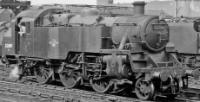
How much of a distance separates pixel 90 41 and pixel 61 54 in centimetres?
156

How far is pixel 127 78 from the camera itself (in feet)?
39.4

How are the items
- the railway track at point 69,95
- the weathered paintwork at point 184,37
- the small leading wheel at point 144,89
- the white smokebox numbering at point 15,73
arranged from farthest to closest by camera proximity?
the weathered paintwork at point 184,37 → the white smokebox numbering at point 15,73 → the small leading wheel at point 144,89 → the railway track at point 69,95

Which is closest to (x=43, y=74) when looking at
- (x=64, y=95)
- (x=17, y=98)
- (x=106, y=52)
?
(x=64, y=95)

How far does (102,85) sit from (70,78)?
1637 millimetres

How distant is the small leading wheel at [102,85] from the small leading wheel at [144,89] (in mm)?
1035

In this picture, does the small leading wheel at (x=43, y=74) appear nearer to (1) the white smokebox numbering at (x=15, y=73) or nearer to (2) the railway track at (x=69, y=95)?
(2) the railway track at (x=69, y=95)

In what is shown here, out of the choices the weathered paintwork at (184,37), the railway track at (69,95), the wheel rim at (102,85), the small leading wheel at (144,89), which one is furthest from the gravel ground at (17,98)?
the weathered paintwork at (184,37)

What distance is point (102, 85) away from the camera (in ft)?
42.4

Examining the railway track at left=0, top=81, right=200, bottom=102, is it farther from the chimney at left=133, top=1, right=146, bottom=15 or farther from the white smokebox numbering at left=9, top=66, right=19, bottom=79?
the chimney at left=133, top=1, right=146, bottom=15

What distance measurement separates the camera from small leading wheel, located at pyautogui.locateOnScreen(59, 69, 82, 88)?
44.9 feet

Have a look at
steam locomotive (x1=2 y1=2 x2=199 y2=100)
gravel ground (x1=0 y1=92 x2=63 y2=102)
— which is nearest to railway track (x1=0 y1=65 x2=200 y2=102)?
gravel ground (x1=0 y1=92 x2=63 y2=102)

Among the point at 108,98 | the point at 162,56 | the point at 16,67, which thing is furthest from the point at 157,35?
the point at 16,67

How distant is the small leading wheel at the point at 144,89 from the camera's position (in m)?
11.4

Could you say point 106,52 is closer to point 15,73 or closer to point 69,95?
point 69,95
